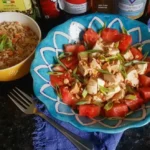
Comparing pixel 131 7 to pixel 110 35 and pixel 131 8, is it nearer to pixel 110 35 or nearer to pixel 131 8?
pixel 131 8

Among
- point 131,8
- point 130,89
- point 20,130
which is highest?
point 131,8

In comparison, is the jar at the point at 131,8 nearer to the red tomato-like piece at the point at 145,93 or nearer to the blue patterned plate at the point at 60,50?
the blue patterned plate at the point at 60,50

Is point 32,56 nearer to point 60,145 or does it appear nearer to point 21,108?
point 21,108

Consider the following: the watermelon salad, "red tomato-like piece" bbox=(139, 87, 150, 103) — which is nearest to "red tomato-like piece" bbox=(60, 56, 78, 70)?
the watermelon salad

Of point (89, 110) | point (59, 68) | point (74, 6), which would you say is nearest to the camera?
point (89, 110)

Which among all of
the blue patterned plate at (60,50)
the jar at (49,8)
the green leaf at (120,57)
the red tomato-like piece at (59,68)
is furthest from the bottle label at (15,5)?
the green leaf at (120,57)

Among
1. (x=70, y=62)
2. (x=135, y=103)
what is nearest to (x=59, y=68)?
(x=70, y=62)

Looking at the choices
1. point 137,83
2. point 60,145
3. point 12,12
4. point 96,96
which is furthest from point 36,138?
point 12,12
